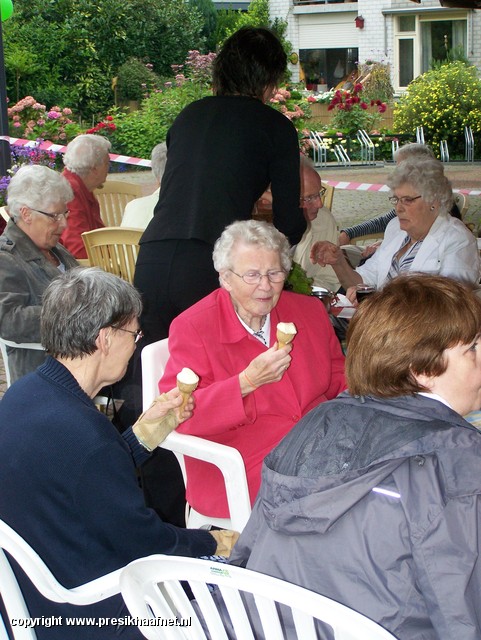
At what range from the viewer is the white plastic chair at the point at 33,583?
1.68 meters

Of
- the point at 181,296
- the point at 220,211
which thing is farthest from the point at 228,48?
the point at 181,296

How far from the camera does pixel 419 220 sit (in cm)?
381

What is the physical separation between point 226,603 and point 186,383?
3.22 ft

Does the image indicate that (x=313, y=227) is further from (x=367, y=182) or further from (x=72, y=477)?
(x=367, y=182)

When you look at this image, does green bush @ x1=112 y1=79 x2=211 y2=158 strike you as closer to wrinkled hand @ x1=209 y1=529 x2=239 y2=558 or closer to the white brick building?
the white brick building

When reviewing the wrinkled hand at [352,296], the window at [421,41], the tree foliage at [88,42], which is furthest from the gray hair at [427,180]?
the window at [421,41]

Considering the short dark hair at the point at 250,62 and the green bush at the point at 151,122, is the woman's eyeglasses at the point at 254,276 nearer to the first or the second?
the short dark hair at the point at 250,62

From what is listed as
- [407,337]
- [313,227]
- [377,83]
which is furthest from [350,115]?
[407,337]

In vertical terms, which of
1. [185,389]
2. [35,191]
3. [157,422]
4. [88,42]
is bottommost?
[157,422]

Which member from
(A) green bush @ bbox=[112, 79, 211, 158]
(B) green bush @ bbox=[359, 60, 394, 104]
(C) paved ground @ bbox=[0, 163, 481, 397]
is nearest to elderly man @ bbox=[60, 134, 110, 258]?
(C) paved ground @ bbox=[0, 163, 481, 397]

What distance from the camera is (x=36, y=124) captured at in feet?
37.9

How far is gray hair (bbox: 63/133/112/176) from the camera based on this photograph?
222 inches

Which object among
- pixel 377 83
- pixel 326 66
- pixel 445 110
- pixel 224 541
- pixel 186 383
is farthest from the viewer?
pixel 326 66

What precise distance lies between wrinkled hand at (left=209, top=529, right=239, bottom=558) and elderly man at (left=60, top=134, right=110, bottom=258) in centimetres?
343
